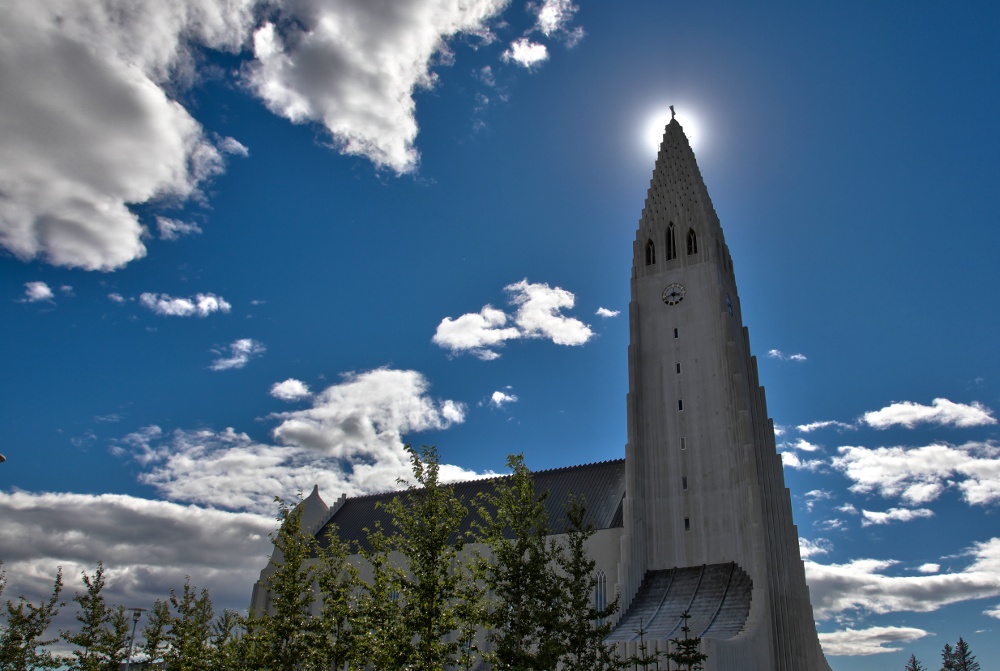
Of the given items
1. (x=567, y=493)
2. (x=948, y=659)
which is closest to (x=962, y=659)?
(x=948, y=659)

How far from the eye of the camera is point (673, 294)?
57969mm

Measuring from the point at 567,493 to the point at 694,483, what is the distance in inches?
452

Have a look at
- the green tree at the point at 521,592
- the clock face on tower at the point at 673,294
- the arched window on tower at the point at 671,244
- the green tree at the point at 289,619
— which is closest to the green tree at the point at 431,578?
the green tree at the point at 521,592

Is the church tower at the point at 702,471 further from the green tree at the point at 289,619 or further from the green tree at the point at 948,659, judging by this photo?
the green tree at the point at 948,659

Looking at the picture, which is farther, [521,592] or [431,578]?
[521,592]

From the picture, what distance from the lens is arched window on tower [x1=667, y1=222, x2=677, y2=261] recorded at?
60500mm

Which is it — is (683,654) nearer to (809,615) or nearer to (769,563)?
(769,563)

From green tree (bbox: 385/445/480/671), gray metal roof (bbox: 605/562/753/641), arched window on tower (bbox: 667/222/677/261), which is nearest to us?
green tree (bbox: 385/445/480/671)

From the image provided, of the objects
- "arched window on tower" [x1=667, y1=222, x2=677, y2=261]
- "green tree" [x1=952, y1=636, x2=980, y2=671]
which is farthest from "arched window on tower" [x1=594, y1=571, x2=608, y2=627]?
"green tree" [x1=952, y1=636, x2=980, y2=671]

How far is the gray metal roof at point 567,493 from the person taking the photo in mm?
53938

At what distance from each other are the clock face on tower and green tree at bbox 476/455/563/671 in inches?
1190

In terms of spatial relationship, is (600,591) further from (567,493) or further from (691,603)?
(567,493)

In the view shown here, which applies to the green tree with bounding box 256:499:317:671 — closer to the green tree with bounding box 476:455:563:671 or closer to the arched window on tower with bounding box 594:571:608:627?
the green tree with bounding box 476:455:563:671

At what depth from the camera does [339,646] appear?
3070 centimetres
